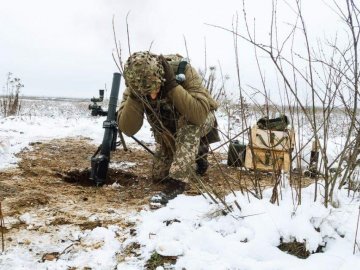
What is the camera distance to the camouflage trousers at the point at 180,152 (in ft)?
9.78

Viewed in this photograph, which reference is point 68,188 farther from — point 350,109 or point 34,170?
point 350,109

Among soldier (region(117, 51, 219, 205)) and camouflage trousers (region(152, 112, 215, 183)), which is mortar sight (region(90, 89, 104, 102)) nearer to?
soldier (region(117, 51, 219, 205))

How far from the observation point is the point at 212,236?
2.06 metres

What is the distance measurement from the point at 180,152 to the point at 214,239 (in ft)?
3.54

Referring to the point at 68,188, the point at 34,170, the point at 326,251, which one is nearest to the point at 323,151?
the point at 326,251

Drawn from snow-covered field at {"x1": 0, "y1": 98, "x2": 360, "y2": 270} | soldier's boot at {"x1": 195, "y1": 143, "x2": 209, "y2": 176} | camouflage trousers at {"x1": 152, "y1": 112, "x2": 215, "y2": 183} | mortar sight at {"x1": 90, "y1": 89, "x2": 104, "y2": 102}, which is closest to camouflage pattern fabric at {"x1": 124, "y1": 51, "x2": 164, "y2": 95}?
camouflage trousers at {"x1": 152, "y1": 112, "x2": 215, "y2": 183}

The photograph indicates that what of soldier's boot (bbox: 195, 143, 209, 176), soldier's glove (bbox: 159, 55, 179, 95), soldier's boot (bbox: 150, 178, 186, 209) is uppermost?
soldier's glove (bbox: 159, 55, 179, 95)

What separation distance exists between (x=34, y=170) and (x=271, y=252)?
2.50m

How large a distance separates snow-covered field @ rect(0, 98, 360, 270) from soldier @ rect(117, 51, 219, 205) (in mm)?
513

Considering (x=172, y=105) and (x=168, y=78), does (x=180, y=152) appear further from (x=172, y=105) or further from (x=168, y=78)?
(x=168, y=78)

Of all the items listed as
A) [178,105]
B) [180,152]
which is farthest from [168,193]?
[178,105]

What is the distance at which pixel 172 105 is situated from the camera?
9.76 feet

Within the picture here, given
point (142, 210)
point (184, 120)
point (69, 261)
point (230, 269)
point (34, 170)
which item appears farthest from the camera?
point (34, 170)

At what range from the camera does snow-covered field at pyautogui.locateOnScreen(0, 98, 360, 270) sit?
1.88m
